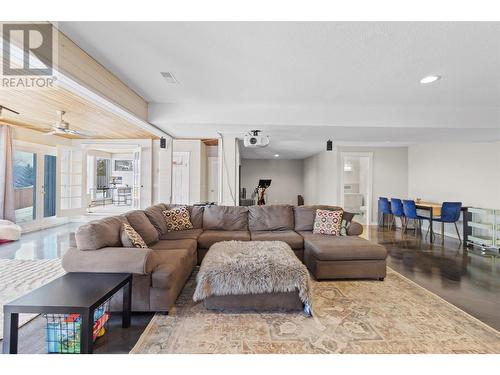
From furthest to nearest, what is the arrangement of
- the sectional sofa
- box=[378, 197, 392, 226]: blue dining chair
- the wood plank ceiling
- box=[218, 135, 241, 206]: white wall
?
box=[378, 197, 392, 226]: blue dining chair, box=[218, 135, 241, 206]: white wall, the wood plank ceiling, the sectional sofa

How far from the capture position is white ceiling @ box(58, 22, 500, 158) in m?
1.95

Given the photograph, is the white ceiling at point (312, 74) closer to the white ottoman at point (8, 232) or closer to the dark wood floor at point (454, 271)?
the dark wood floor at point (454, 271)

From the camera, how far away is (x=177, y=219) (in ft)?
12.6

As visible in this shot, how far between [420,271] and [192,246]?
3110 millimetres

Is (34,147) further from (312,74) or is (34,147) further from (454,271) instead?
(454,271)

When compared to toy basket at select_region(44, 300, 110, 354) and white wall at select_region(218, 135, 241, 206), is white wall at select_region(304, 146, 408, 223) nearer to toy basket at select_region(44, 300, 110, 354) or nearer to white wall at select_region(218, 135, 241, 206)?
white wall at select_region(218, 135, 241, 206)

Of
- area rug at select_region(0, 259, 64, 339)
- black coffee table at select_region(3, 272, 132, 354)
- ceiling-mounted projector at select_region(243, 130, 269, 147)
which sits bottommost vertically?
area rug at select_region(0, 259, 64, 339)

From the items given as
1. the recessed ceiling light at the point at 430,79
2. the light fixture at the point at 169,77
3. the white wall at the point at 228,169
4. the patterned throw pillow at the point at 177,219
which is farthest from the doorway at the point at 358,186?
the light fixture at the point at 169,77

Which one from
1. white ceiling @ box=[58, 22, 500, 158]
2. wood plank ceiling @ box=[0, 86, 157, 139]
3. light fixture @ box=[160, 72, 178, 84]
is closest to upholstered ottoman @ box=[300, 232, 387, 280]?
white ceiling @ box=[58, 22, 500, 158]

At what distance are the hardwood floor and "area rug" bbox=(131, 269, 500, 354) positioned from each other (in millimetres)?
177

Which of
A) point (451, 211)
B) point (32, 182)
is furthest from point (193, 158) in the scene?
point (451, 211)

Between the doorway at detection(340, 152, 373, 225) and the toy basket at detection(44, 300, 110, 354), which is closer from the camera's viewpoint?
the toy basket at detection(44, 300, 110, 354)
